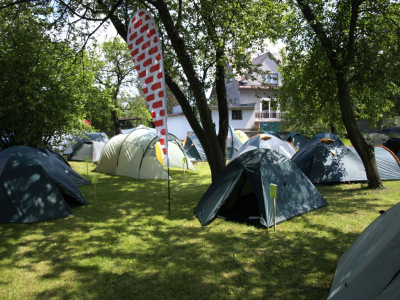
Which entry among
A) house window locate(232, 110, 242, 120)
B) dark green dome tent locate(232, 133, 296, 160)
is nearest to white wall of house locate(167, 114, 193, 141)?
house window locate(232, 110, 242, 120)

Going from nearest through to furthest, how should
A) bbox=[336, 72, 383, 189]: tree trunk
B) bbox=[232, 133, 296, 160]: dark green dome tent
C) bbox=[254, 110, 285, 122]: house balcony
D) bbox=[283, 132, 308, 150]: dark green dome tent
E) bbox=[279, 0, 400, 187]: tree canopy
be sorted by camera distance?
bbox=[279, 0, 400, 187]: tree canopy → bbox=[336, 72, 383, 189]: tree trunk → bbox=[232, 133, 296, 160]: dark green dome tent → bbox=[283, 132, 308, 150]: dark green dome tent → bbox=[254, 110, 285, 122]: house balcony

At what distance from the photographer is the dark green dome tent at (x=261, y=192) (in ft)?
19.5

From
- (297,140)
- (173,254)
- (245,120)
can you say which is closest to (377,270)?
(173,254)

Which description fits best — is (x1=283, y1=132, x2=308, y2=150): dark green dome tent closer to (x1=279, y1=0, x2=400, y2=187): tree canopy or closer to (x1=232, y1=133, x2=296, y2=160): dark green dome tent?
(x1=232, y1=133, x2=296, y2=160): dark green dome tent

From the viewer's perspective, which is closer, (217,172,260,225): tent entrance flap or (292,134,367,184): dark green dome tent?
(217,172,260,225): tent entrance flap

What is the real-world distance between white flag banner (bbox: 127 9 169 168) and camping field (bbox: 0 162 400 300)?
6.09 feet

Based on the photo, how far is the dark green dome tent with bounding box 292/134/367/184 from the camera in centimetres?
942

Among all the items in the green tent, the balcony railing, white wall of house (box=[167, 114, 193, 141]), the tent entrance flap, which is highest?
the balcony railing

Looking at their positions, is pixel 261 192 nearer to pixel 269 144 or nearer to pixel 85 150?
pixel 269 144

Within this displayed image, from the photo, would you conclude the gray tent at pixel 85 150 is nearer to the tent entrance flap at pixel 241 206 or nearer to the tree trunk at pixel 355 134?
the tent entrance flap at pixel 241 206

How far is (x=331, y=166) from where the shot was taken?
949 centimetres

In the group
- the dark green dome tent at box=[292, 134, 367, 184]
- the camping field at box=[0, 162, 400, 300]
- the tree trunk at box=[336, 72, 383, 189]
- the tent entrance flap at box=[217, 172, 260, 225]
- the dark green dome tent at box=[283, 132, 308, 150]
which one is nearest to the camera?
the camping field at box=[0, 162, 400, 300]

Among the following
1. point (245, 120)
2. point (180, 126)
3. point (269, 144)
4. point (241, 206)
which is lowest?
point (241, 206)

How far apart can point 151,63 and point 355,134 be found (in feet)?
18.3
